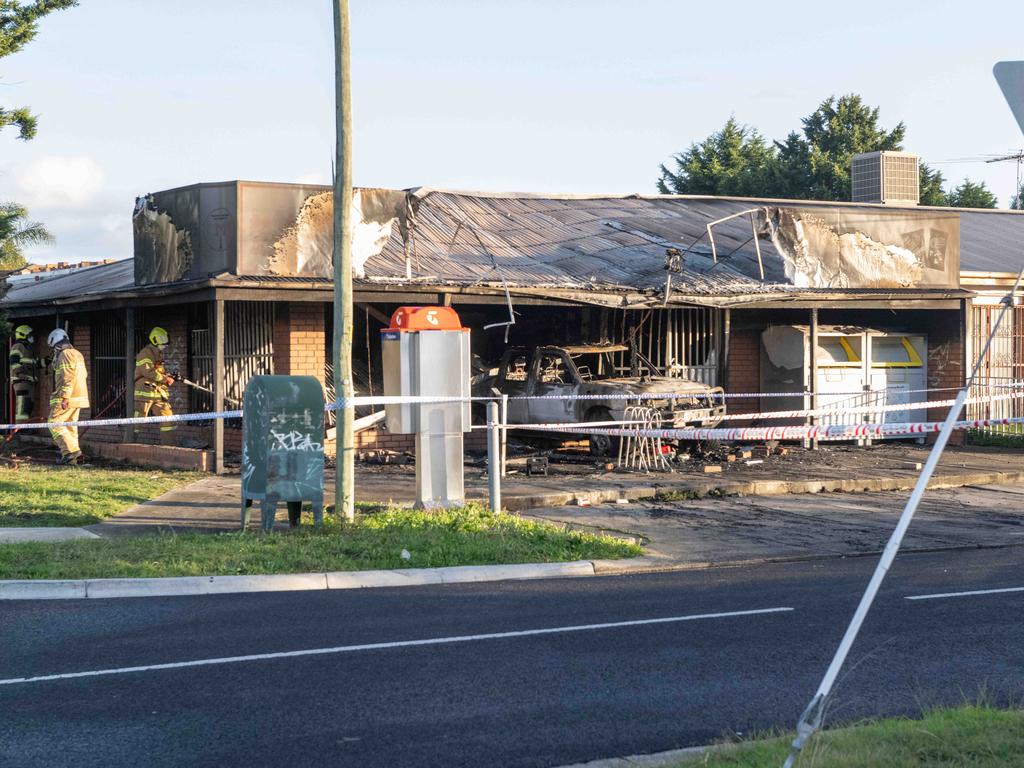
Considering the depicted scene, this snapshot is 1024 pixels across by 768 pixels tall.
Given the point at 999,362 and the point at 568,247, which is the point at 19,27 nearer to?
the point at 568,247

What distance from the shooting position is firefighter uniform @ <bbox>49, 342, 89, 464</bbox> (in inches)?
715

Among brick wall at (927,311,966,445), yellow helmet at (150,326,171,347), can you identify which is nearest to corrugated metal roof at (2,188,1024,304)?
yellow helmet at (150,326,171,347)

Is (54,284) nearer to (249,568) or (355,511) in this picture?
(355,511)

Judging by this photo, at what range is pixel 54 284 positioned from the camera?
25.8 m

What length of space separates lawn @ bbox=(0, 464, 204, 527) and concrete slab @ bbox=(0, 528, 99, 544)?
1.44 ft

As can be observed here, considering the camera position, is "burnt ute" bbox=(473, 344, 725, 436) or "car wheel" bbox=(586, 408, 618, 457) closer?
"burnt ute" bbox=(473, 344, 725, 436)

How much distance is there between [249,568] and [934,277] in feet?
53.5

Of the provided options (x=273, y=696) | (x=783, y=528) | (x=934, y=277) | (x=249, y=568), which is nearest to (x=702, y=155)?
(x=934, y=277)

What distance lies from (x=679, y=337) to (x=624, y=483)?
679cm

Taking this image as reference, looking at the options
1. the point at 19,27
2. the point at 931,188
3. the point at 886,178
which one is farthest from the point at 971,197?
the point at 19,27

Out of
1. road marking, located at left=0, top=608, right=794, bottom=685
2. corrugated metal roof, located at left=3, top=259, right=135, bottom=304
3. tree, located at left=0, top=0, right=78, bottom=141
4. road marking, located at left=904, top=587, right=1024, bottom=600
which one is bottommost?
road marking, located at left=904, top=587, right=1024, bottom=600

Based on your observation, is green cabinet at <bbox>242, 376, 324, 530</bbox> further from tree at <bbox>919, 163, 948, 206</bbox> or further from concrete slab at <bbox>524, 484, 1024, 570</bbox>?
tree at <bbox>919, 163, 948, 206</bbox>

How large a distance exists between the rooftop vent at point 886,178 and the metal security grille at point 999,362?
842cm

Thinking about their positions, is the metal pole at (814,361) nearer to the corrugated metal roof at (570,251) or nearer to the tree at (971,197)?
the corrugated metal roof at (570,251)
